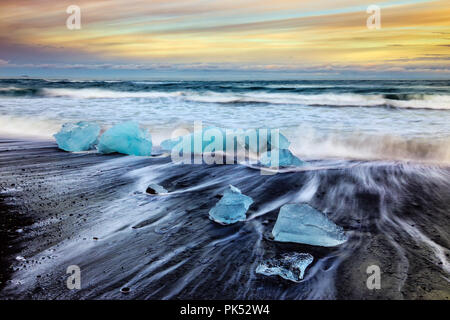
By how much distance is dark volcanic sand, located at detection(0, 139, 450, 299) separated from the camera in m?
1.76

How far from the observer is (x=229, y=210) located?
258cm

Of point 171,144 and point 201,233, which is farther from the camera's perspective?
point 171,144

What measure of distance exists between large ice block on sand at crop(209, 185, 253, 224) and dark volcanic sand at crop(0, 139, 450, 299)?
0.07 m

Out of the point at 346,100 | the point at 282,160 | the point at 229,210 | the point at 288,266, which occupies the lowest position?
the point at 288,266

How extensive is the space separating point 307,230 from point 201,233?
75 centimetres

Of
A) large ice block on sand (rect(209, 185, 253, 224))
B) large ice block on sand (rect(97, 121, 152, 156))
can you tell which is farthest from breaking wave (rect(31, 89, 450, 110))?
large ice block on sand (rect(209, 185, 253, 224))

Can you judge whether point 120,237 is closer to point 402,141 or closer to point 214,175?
point 214,175

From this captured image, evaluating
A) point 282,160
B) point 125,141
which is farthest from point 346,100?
point 125,141

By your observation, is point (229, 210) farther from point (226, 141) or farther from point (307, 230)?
point (226, 141)

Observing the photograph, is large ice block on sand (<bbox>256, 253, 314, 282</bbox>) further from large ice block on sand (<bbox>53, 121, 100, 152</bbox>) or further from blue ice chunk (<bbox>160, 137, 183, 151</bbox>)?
large ice block on sand (<bbox>53, 121, 100, 152</bbox>)

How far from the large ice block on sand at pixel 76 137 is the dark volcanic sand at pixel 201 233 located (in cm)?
94

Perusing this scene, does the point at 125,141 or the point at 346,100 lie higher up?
the point at 346,100

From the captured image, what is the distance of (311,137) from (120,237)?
4.79 meters

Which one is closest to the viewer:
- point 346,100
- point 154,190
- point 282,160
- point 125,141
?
point 154,190
